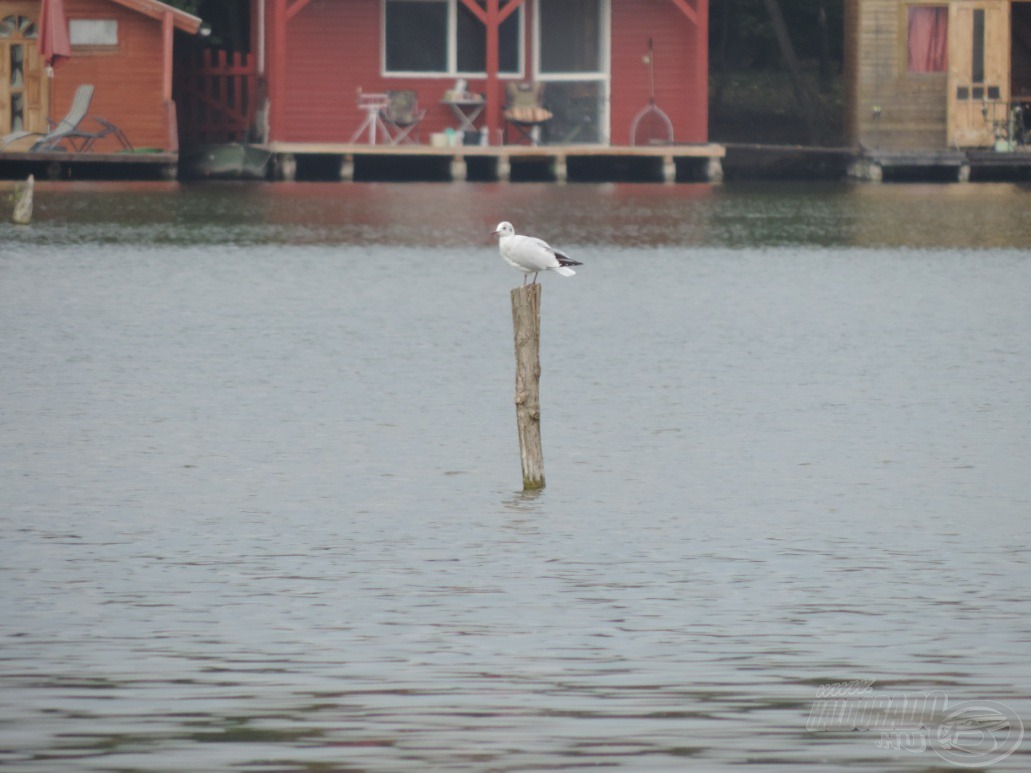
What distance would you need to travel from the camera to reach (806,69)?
2154 inches

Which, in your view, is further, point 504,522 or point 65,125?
point 65,125

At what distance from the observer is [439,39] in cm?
4322

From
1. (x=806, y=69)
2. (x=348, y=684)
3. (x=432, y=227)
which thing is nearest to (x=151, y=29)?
(x=432, y=227)

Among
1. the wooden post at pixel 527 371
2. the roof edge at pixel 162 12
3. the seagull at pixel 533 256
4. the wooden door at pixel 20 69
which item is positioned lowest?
the wooden post at pixel 527 371

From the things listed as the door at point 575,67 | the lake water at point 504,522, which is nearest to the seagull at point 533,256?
the lake water at point 504,522

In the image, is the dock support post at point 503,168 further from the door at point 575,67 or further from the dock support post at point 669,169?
the dock support post at point 669,169

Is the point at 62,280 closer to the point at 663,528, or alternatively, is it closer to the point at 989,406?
the point at 989,406

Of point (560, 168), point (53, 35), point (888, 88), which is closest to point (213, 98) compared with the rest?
point (53, 35)

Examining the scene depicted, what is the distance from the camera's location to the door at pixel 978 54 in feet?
140

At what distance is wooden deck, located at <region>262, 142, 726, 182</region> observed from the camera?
139 feet

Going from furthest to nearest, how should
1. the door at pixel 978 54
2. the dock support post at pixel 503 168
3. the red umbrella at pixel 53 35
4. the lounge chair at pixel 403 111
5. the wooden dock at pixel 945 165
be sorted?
the wooden dock at pixel 945 165, the dock support post at pixel 503 168, the door at pixel 978 54, the lounge chair at pixel 403 111, the red umbrella at pixel 53 35

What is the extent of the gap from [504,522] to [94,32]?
1277 inches

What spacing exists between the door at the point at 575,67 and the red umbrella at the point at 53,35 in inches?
366

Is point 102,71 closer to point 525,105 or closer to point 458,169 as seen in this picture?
point 458,169
